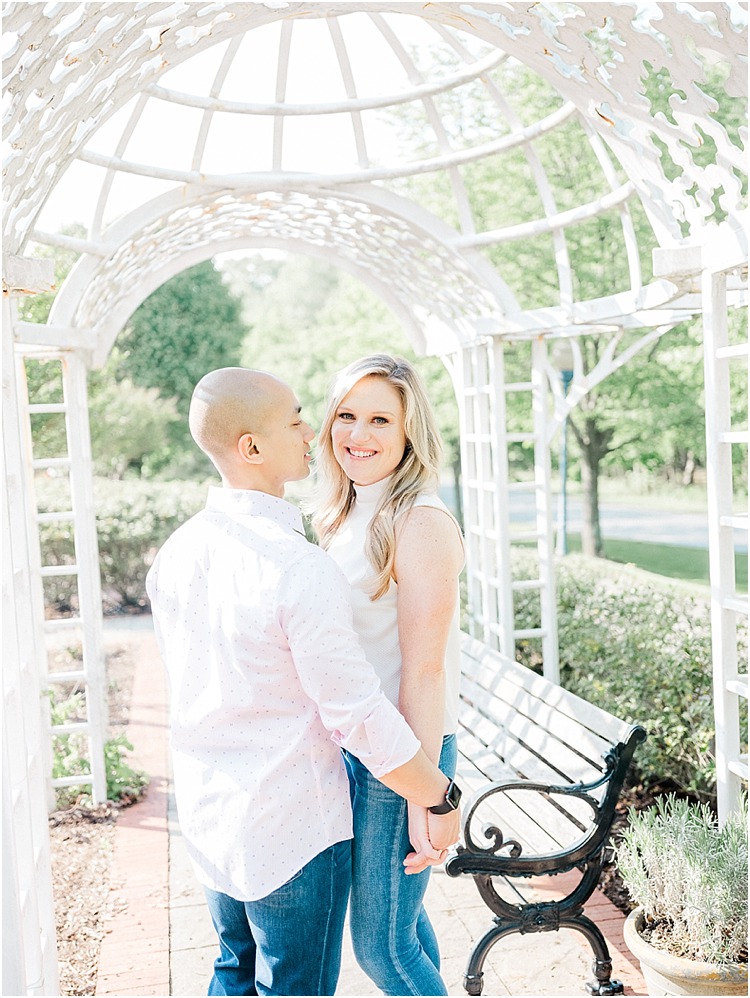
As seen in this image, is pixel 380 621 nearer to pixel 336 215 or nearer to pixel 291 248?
pixel 336 215

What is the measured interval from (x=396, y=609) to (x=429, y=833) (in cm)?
53

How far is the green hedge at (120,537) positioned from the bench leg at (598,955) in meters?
9.33

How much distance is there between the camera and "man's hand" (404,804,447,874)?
2.24m

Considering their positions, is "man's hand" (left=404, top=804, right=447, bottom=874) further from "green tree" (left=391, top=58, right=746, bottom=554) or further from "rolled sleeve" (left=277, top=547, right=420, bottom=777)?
"green tree" (left=391, top=58, right=746, bottom=554)

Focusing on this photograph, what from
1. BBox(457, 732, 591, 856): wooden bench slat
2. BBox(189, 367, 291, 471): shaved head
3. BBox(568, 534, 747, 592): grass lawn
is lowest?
BBox(568, 534, 747, 592): grass lawn

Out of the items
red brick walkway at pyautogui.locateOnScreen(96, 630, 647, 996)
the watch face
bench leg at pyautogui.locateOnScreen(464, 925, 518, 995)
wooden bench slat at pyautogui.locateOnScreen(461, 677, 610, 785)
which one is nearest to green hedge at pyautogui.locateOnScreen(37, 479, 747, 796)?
wooden bench slat at pyautogui.locateOnScreen(461, 677, 610, 785)

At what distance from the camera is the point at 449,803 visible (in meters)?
2.24

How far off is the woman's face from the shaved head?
333mm

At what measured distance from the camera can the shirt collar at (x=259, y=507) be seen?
218cm

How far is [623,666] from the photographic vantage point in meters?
5.94

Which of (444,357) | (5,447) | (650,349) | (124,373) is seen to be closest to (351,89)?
(444,357)

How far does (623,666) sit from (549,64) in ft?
12.1

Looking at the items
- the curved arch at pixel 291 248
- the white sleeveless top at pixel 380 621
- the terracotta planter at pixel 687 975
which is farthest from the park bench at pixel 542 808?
the curved arch at pixel 291 248

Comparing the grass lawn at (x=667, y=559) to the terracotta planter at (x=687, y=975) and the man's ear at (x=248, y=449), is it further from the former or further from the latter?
the man's ear at (x=248, y=449)
